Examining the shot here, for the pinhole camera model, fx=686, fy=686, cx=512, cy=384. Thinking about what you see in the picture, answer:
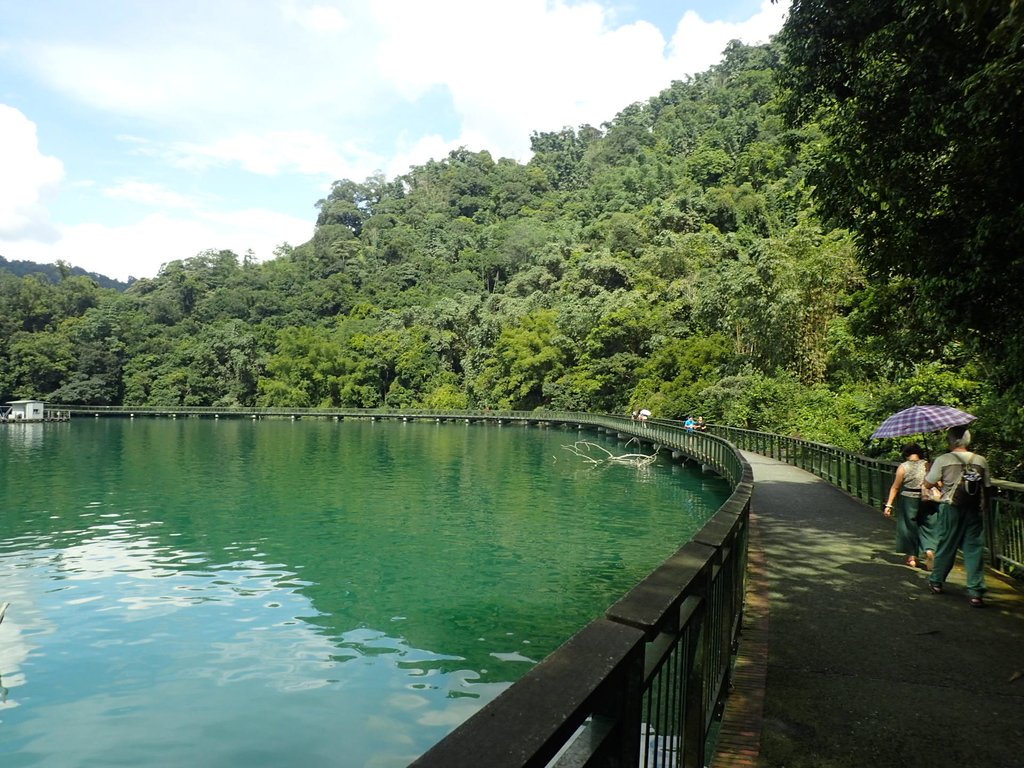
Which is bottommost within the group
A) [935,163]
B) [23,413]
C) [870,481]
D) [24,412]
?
[23,413]

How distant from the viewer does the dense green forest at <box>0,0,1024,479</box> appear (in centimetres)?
873

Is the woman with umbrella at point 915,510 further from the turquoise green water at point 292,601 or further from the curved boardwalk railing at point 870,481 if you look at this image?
A: the turquoise green water at point 292,601

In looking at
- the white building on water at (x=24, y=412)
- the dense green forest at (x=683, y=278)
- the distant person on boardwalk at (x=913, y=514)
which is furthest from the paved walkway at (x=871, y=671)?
the white building on water at (x=24, y=412)

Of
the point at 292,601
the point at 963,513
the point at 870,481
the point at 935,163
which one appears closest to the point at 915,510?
the point at 963,513

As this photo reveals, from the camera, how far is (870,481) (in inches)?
516

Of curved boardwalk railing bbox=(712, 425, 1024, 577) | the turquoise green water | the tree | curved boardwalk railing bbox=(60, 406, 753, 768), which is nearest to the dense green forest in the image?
the tree

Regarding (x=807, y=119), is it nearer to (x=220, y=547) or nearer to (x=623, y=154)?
(x=220, y=547)

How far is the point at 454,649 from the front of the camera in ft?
31.8

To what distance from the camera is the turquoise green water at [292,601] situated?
7.64 meters

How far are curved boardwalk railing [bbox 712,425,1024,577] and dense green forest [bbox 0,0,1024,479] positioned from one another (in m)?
1.60

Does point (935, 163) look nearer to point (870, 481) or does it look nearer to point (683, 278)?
point (870, 481)

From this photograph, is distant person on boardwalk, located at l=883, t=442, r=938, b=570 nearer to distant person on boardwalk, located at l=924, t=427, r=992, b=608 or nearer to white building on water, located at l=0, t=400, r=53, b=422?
distant person on boardwalk, located at l=924, t=427, r=992, b=608

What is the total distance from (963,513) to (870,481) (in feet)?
23.5

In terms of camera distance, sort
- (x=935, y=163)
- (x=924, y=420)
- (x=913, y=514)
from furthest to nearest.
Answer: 1. (x=935, y=163)
2. (x=924, y=420)
3. (x=913, y=514)
